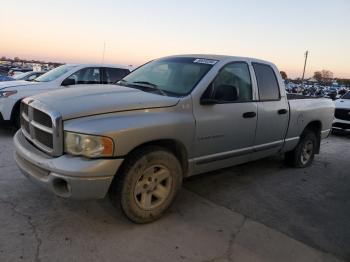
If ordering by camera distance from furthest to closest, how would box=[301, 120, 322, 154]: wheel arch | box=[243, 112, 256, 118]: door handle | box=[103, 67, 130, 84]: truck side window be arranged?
box=[103, 67, 130, 84]: truck side window, box=[301, 120, 322, 154]: wheel arch, box=[243, 112, 256, 118]: door handle

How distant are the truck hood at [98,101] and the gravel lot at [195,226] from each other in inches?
46.2

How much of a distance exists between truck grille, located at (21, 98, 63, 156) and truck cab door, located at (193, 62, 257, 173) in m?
1.57

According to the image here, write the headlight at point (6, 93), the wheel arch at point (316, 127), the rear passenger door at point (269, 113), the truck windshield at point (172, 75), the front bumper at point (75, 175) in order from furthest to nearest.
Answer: the headlight at point (6, 93) < the wheel arch at point (316, 127) < the rear passenger door at point (269, 113) < the truck windshield at point (172, 75) < the front bumper at point (75, 175)

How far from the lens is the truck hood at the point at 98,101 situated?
12.2ft

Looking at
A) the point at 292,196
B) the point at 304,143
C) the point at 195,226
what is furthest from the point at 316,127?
the point at 195,226

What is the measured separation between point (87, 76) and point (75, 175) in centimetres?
609

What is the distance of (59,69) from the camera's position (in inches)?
371

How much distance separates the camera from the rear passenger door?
18.1ft

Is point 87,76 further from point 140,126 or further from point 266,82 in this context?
point 140,126

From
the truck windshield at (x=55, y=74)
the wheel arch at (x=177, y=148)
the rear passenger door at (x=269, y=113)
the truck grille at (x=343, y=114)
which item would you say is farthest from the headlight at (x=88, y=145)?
the truck grille at (x=343, y=114)

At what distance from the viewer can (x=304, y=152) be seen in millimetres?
7074

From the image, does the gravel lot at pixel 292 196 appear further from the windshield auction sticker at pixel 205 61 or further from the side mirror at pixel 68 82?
the side mirror at pixel 68 82

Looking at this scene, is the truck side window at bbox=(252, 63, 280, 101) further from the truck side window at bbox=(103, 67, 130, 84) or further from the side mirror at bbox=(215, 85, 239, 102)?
the truck side window at bbox=(103, 67, 130, 84)

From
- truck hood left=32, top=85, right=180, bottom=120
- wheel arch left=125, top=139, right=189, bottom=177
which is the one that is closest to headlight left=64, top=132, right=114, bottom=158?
truck hood left=32, top=85, right=180, bottom=120
